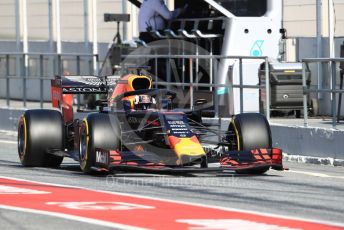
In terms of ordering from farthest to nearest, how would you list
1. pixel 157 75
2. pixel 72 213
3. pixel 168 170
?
pixel 157 75, pixel 168 170, pixel 72 213

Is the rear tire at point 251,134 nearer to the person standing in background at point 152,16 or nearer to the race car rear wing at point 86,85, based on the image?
the race car rear wing at point 86,85

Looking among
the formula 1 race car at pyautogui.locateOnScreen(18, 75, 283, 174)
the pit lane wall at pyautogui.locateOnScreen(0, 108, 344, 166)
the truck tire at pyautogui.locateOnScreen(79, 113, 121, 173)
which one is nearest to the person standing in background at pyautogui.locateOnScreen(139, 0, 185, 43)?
the pit lane wall at pyautogui.locateOnScreen(0, 108, 344, 166)

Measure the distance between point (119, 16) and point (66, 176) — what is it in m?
14.5

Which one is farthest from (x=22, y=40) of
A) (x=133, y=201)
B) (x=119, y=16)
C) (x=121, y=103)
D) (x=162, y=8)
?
(x=133, y=201)

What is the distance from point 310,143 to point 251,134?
349cm

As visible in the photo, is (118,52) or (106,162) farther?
(118,52)

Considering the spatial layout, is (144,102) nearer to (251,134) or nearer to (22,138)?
(251,134)

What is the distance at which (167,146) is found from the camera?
560 inches

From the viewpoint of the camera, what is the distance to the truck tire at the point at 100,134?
46.9ft

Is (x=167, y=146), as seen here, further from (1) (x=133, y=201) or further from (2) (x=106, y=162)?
(1) (x=133, y=201)

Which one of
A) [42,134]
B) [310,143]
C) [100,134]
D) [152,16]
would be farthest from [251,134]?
[152,16]

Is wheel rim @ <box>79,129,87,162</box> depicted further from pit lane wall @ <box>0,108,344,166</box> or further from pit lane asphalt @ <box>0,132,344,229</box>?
pit lane wall @ <box>0,108,344,166</box>

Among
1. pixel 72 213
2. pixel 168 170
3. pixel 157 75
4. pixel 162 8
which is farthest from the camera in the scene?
pixel 162 8

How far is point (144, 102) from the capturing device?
15.2 metres
